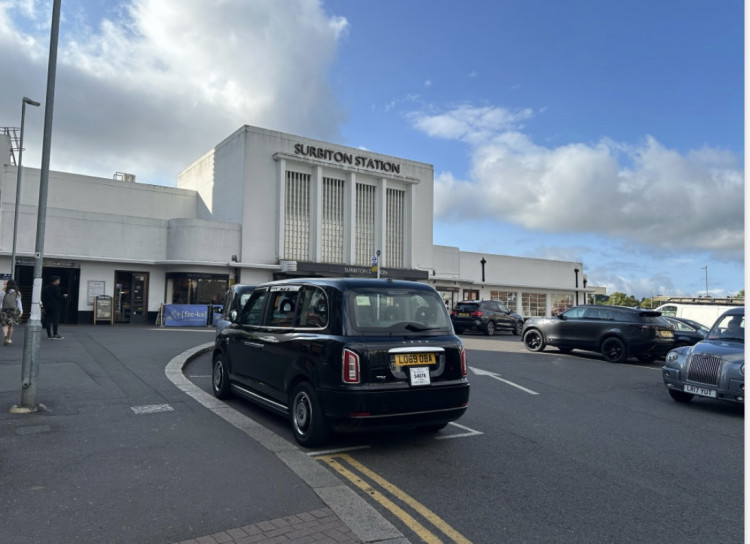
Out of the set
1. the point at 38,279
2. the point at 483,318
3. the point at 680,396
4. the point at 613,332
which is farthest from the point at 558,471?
the point at 483,318

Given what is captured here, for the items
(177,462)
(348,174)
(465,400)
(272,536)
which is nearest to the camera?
(272,536)

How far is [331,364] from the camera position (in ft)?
17.6

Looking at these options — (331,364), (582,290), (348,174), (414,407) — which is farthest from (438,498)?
(582,290)

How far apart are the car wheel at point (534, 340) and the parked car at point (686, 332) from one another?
3733mm

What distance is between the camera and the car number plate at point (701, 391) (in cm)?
793

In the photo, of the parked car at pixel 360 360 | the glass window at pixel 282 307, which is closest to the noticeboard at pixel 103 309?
the glass window at pixel 282 307

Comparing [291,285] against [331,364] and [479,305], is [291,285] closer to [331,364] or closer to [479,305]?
[331,364]

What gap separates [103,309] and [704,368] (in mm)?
23024

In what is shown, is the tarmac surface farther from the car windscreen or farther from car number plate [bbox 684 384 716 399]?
car number plate [bbox 684 384 716 399]

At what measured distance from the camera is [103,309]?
23359 millimetres

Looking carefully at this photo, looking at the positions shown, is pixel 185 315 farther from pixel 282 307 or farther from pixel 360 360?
pixel 360 360

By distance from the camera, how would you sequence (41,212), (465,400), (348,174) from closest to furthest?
(465,400) < (41,212) < (348,174)

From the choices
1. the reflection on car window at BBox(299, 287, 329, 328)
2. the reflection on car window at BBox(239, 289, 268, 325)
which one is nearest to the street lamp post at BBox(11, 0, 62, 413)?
the reflection on car window at BBox(239, 289, 268, 325)

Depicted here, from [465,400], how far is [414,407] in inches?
28.7
